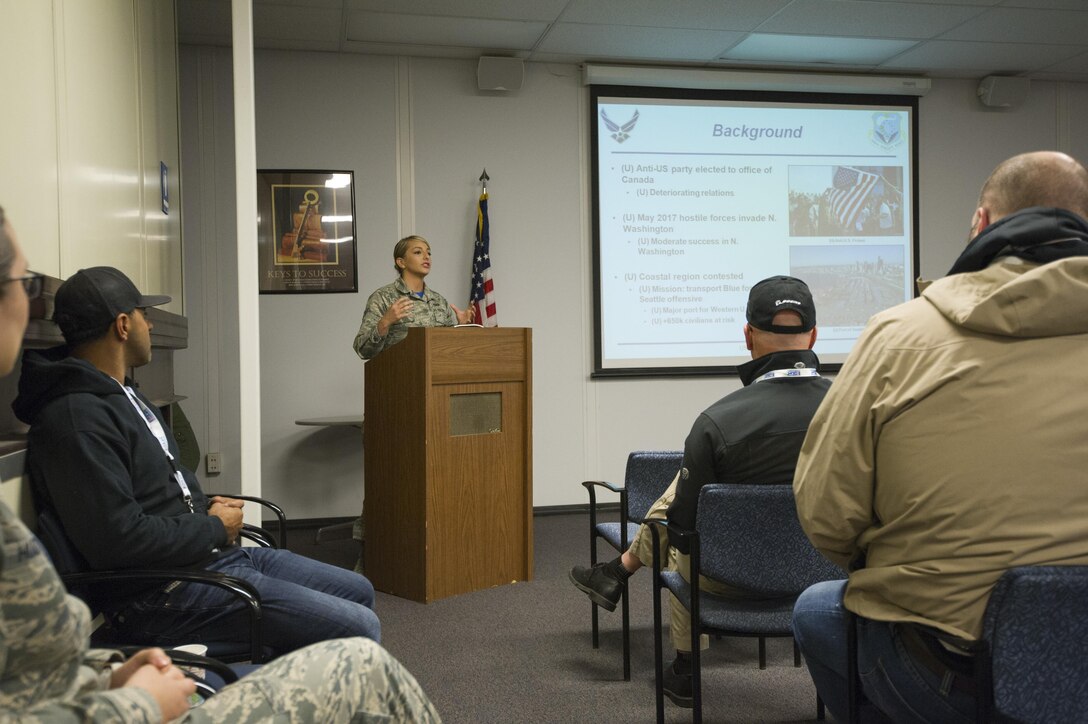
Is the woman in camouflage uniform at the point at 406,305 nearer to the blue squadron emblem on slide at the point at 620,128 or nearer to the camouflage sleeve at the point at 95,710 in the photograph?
the blue squadron emblem on slide at the point at 620,128

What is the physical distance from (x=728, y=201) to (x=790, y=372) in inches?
159

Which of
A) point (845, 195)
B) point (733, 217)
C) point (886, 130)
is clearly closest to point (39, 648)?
point (733, 217)

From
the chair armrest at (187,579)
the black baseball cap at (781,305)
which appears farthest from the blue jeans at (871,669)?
the chair armrest at (187,579)

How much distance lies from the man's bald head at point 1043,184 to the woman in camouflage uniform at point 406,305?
123 inches

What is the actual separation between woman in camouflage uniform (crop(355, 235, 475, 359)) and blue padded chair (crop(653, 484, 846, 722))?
254cm

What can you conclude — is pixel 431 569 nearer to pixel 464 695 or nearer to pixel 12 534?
pixel 464 695

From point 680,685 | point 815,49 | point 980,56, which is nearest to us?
point 680,685

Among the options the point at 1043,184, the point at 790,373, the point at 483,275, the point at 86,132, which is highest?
the point at 86,132

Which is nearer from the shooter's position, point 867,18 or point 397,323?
point 397,323

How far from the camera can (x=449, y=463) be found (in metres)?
3.83

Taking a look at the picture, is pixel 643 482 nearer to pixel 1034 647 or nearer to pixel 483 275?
pixel 1034 647

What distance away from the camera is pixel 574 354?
598 cm

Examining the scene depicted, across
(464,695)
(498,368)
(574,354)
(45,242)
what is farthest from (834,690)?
(574,354)

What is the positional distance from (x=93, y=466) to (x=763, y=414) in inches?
60.8
